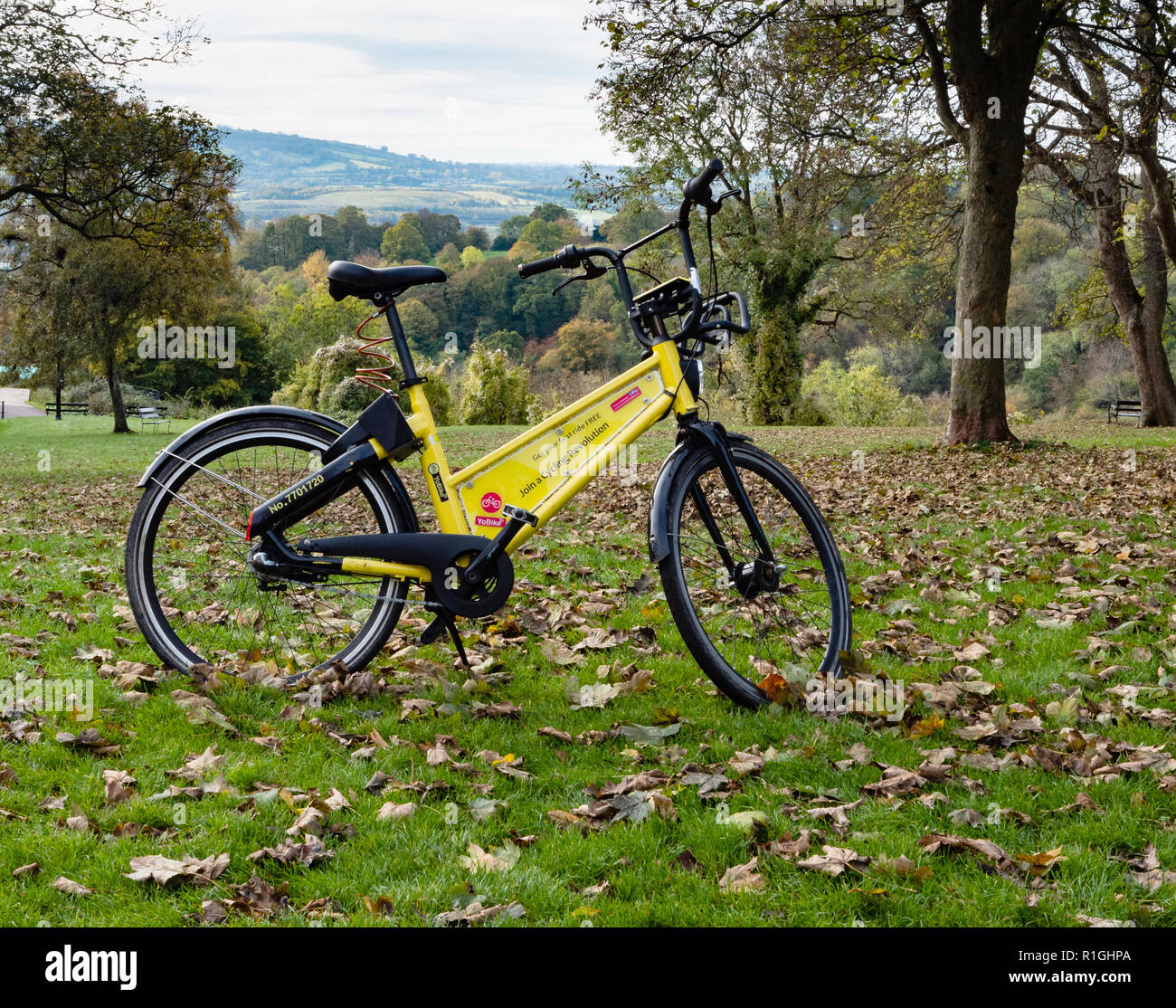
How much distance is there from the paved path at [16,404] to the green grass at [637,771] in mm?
46463

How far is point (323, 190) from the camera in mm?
145500

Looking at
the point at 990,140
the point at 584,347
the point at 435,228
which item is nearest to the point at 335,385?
the point at 990,140

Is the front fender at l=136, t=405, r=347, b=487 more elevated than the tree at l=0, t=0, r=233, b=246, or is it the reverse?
the tree at l=0, t=0, r=233, b=246

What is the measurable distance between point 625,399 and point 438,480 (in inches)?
34.0

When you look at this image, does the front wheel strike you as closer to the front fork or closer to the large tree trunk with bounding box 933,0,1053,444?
the front fork

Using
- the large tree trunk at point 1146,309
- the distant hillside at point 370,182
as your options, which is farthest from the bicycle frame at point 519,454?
the distant hillside at point 370,182

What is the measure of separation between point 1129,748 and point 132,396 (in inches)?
1855

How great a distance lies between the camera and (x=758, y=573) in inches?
150

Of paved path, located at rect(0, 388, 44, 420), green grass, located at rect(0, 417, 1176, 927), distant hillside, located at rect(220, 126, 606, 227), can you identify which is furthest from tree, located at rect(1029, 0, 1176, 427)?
distant hillside, located at rect(220, 126, 606, 227)

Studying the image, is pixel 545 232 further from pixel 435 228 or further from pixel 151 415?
pixel 151 415

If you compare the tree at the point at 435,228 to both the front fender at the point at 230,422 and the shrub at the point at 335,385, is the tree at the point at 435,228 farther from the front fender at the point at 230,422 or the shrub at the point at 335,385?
the front fender at the point at 230,422

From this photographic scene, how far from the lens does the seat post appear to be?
12.3ft

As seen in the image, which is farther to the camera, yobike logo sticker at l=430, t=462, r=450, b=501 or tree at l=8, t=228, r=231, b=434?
tree at l=8, t=228, r=231, b=434

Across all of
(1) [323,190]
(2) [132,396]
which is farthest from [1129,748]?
(1) [323,190]
